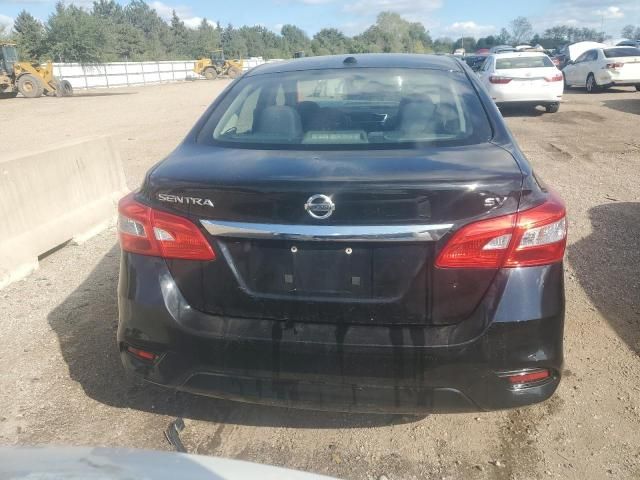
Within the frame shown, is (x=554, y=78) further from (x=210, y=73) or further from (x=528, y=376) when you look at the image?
(x=210, y=73)

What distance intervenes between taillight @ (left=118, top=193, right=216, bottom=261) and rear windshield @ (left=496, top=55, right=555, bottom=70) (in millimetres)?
13801

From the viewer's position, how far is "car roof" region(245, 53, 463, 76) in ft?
11.2

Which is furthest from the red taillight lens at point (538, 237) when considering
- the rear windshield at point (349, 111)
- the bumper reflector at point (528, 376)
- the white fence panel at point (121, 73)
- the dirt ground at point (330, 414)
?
the white fence panel at point (121, 73)

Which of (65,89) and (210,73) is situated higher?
(65,89)

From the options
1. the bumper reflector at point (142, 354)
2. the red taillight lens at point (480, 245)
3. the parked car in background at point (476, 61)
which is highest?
the red taillight lens at point (480, 245)

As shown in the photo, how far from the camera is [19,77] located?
26953mm

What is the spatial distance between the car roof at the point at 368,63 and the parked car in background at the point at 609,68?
18.4m

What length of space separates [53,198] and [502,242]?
4.25 metres

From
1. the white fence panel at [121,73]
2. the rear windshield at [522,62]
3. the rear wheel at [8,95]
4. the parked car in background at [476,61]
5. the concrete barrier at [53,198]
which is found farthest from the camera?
the white fence panel at [121,73]

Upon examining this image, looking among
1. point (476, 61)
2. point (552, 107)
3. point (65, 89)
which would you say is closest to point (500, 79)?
point (552, 107)

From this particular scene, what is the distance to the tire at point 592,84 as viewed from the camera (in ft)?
66.7

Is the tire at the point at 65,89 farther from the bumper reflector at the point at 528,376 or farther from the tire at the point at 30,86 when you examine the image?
the bumper reflector at the point at 528,376

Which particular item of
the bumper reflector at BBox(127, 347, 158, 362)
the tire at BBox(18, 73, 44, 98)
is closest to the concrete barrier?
the bumper reflector at BBox(127, 347, 158, 362)

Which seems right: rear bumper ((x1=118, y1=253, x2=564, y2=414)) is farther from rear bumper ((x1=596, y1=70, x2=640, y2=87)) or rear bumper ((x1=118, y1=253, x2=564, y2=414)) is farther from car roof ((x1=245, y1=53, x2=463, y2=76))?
rear bumper ((x1=596, y1=70, x2=640, y2=87))
